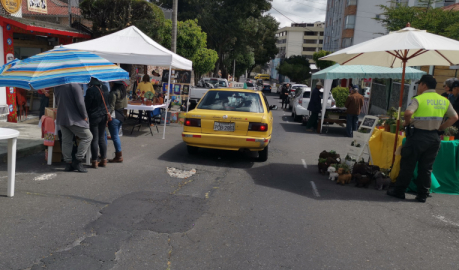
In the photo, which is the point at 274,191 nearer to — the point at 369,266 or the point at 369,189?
the point at 369,189

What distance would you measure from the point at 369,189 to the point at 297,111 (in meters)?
11.0

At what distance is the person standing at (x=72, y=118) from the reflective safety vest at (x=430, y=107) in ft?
18.2

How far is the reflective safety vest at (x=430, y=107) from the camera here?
19.8ft

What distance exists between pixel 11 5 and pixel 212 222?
10188 mm

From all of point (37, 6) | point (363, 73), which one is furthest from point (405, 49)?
point (37, 6)

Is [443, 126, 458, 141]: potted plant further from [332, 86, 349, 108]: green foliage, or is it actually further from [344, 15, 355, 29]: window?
[344, 15, 355, 29]: window

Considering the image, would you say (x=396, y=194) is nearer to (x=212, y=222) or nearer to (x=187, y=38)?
(x=212, y=222)

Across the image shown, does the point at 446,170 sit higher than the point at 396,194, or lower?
higher

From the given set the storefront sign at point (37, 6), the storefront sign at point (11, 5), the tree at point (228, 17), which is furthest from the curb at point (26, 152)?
the tree at point (228, 17)

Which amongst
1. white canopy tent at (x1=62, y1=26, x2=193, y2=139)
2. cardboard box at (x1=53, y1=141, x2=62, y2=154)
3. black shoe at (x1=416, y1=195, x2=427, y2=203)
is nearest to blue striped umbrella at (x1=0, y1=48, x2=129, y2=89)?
cardboard box at (x1=53, y1=141, x2=62, y2=154)

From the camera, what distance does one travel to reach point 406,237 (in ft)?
15.5

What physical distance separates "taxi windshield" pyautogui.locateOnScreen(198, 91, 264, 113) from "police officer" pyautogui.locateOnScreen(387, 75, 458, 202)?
322 centimetres

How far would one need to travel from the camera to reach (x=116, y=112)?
7828 mm

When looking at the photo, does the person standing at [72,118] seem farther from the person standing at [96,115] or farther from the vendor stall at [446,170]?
the vendor stall at [446,170]
